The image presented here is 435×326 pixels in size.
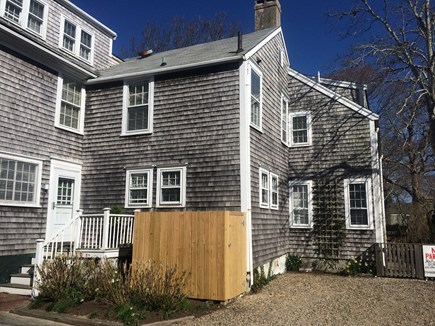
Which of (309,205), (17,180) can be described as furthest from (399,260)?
(17,180)

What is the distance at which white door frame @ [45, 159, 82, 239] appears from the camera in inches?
425

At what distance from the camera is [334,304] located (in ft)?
27.8

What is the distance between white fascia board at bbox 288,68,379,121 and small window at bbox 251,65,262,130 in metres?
3.92

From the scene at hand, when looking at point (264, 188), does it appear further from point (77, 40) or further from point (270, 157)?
point (77, 40)

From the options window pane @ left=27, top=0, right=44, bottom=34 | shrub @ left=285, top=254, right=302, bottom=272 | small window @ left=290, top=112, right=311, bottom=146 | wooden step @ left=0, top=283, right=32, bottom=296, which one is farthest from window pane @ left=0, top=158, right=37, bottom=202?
small window @ left=290, top=112, right=311, bottom=146

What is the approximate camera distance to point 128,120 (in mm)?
12211

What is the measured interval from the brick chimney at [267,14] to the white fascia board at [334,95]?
2.13 meters

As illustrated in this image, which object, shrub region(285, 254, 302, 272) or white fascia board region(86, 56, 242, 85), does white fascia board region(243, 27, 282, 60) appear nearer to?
white fascia board region(86, 56, 242, 85)

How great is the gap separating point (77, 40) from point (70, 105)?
9.28 feet

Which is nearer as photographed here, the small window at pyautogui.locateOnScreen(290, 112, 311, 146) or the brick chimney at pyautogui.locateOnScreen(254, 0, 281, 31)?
the small window at pyautogui.locateOnScreen(290, 112, 311, 146)

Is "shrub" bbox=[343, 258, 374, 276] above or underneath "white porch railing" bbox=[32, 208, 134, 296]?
underneath

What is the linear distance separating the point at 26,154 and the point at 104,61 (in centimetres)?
598

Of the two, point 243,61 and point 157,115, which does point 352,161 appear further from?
point 157,115

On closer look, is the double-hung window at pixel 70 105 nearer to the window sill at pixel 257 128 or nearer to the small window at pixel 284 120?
the window sill at pixel 257 128
